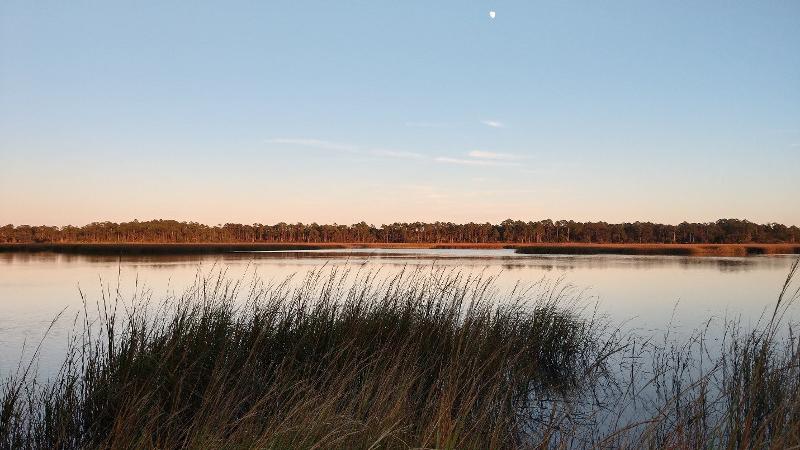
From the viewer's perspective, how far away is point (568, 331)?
11.3 m

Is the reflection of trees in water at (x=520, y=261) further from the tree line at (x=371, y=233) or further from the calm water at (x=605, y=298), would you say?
the tree line at (x=371, y=233)

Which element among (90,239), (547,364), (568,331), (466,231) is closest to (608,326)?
(568,331)

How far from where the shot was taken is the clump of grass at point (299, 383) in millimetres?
4465

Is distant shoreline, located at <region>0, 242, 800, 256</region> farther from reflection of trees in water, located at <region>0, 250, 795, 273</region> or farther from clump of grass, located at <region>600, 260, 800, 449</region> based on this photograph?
clump of grass, located at <region>600, 260, 800, 449</region>

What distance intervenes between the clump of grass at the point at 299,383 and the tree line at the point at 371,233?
524 feet

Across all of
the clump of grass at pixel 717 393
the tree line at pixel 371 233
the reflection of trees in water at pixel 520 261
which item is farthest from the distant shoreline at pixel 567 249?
the clump of grass at pixel 717 393

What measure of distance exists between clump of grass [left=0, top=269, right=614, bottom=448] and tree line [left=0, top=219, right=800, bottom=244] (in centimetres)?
15965

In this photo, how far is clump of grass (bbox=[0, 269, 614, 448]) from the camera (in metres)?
4.46

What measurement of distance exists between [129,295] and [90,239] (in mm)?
172818

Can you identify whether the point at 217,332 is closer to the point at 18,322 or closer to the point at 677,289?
the point at 18,322

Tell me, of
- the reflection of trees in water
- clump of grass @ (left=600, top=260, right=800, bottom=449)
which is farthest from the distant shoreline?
clump of grass @ (left=600, top=260, right=800, bottom=449)

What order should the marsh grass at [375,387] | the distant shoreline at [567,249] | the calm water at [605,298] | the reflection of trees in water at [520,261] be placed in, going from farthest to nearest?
the distant shoreline at [567,249], the reflection of trees in water at [520,261], the calm water at [605,298], the marsh grass at [375,387]

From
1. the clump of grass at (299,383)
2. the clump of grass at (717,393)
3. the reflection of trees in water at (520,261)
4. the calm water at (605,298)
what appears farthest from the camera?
the reflection of trees in water at (520,261)

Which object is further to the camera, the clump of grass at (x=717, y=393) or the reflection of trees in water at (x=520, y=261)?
the reflection of trees in water at (x=520, y=261)
